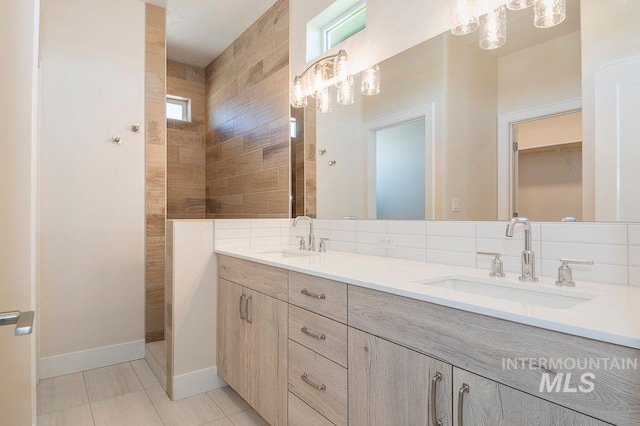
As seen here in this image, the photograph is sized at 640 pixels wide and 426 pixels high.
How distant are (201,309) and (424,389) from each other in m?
1.61

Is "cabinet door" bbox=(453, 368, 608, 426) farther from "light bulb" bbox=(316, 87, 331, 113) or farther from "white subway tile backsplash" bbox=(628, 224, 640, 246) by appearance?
"light bulb" bbox=(316, 87, 331, 113)

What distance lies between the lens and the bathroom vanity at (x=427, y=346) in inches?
28.8

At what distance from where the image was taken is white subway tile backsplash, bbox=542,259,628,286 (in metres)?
1.15

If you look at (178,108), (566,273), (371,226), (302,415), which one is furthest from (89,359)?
(566,273)

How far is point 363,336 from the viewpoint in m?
1.22

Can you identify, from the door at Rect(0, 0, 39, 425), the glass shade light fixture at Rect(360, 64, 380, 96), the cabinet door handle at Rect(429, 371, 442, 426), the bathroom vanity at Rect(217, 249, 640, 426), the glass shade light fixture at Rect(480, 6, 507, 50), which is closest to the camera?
the bathroom vanity at Rect(217, 249, 640, 426)

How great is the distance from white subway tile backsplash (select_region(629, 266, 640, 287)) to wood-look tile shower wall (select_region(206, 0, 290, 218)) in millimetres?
2053

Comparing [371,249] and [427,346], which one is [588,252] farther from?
[371,249]

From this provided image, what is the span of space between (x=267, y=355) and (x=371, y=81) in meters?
1.63

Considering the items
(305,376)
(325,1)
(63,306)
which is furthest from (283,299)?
(325,1)

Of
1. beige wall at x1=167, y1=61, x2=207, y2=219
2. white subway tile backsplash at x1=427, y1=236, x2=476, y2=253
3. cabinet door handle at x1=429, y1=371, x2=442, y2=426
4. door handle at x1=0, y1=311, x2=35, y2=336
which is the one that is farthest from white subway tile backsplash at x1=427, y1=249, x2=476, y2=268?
beige wall at x1=167, y1=61, x2=207, y2=219

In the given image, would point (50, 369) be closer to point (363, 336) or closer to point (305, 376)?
point (305, 376)

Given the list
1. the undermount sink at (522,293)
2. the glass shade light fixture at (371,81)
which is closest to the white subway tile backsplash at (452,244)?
the undermount sink at (522,293)

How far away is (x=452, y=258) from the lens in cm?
161
